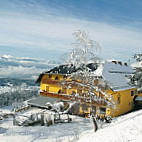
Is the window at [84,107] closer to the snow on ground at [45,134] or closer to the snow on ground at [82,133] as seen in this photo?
the snow on ground at [82,133]

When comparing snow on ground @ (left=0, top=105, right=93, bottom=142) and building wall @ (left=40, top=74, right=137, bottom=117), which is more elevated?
building wall @ (left=40, top=74, right=137, bottom=117)

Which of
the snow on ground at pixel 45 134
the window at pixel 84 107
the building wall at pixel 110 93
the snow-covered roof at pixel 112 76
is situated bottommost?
the snow on ground at pixel 45 134

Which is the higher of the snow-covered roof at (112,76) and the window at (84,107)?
the snow-covered roof at (112,76)

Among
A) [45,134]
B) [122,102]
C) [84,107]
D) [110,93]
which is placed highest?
[110,93]

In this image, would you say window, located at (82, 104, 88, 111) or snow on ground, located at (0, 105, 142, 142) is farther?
window, located at (82, 104, 88, 111)

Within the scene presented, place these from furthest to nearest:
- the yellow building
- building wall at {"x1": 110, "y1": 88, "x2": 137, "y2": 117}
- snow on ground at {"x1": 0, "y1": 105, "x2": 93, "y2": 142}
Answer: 1. building wall at {"x1": 110, "y1": 88, "x2": 137, "y2": 117}
2. the yellow building
3. snow on ground at {"x1": 0, "y1": 105, "x2": 93, "y2": 142}

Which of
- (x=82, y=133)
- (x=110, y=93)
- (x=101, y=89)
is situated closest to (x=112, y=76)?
(x=110, y=93)

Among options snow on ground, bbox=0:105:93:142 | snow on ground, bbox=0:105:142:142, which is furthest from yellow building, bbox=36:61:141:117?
snow on ground, bbox=0:105:93:142

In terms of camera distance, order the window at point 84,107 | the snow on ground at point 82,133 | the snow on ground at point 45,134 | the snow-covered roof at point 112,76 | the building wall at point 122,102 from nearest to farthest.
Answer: the snow on ground at point 82,133 → the snow on ground at point 45,134 → the snow-covered roof at point 112,76 → the building wall at point 122,102 → the window at point 84,107

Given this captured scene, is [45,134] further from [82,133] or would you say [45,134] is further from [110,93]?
[110,93]

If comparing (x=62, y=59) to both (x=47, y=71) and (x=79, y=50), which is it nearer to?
(x=79, y=50)

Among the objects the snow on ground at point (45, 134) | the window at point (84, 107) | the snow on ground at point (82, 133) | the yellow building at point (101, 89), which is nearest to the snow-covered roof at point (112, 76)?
the yellow building at point (101, 89)

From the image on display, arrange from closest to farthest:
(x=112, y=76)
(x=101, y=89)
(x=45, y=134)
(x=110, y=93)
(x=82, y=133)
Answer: (x=45, y=134), (x=82, y=133), (x=101, y=89), (x=110, y=93), (x=112, y=76)

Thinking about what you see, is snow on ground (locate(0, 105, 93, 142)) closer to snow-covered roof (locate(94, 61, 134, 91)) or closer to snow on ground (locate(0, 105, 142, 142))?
snow on ground (locate(0, 105, 142, 142))
